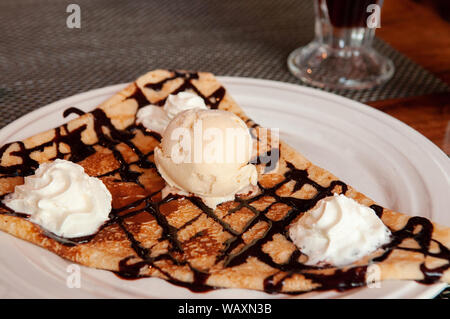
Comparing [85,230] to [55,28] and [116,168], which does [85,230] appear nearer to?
[116,168]

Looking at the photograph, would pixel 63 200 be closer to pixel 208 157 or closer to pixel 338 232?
pixel 208 157

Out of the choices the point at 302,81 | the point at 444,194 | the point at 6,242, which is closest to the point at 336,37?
the point at 302,81

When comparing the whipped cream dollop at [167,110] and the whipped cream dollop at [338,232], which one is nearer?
the whipped cream dollop at [338,232]

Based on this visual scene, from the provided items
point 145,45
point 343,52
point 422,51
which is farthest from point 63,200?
point 422,51

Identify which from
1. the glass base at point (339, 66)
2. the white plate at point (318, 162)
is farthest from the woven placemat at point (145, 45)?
the white plate at point (318, 162)

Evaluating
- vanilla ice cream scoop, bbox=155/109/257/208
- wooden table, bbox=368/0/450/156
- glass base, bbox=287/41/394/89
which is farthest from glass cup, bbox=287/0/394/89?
vanilla ice cream scoop, bbox=155/109/257/208

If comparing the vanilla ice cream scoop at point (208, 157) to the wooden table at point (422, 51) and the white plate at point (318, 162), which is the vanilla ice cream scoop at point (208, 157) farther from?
the wooden table at point (422, 51)
